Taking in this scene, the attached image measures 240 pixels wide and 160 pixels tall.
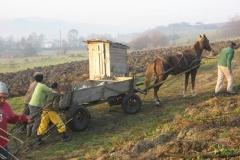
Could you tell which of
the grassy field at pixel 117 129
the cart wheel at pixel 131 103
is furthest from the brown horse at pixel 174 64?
the grassy field at pixel 117 129

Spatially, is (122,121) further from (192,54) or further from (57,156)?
(192,54)

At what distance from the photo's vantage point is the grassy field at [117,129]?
638 cm

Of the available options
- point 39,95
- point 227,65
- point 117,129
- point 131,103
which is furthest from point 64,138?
point 227,65

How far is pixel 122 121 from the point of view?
887 cm

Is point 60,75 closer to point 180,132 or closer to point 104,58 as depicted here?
point 104,58

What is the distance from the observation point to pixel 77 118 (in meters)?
8.14

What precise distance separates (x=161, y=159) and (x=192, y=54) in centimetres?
758

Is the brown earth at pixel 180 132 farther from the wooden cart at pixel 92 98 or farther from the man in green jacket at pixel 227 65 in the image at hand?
the man in green jacket at pixel 227 65

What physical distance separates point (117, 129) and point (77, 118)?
1.19 metres

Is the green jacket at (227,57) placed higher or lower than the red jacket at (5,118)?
higher

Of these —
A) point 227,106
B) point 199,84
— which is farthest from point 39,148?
point 199,84

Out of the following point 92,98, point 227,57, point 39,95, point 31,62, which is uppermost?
point 227,57

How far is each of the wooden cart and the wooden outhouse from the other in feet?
9.68

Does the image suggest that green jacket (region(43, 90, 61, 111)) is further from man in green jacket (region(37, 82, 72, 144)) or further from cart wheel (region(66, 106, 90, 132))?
cart wheel (region(66, 106, 90, 132))
